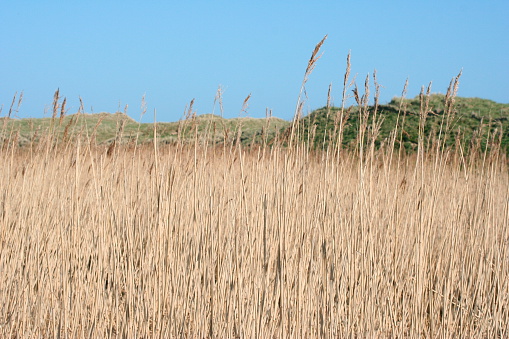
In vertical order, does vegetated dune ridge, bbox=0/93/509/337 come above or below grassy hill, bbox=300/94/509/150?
below

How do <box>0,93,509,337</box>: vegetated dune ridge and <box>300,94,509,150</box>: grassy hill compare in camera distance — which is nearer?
<box>0,93,509,337</box>: vegetated dune ridge

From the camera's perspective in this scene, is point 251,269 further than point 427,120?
No

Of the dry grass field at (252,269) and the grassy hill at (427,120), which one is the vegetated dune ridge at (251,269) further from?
the grassy hill at (427,120)

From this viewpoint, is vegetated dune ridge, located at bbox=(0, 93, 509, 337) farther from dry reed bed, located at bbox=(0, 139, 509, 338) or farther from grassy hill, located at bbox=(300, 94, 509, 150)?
grassy hill, located at bbox=(300, 94, 509, 150)

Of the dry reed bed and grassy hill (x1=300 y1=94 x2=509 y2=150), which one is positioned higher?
grassy hill (x1=300 y1=94 x2=509 y2=150)

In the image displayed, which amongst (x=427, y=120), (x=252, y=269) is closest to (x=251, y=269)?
(x=252, y=269)

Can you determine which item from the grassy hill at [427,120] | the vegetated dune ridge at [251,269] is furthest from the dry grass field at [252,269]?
the grassy hill at [427,120]

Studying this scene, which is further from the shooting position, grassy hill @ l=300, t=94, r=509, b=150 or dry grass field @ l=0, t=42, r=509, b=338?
grassy hill @ l=300, t=94, r=509, b=150

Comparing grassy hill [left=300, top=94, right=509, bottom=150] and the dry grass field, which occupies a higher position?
grassy hill [left=300, top=94, right=509, bottom=150]

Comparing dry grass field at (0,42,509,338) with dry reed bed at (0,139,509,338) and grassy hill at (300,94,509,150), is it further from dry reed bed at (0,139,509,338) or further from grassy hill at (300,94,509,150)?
grassy hill at (300,94,509,150)

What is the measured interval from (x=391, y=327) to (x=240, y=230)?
0.79 m

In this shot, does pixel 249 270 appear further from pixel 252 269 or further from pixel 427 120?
pixel 427 120

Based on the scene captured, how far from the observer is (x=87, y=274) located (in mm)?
2197

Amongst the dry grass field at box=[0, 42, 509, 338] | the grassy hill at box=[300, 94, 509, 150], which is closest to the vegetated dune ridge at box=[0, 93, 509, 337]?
the dry grass field at box=[0, 42, 509, 338]
